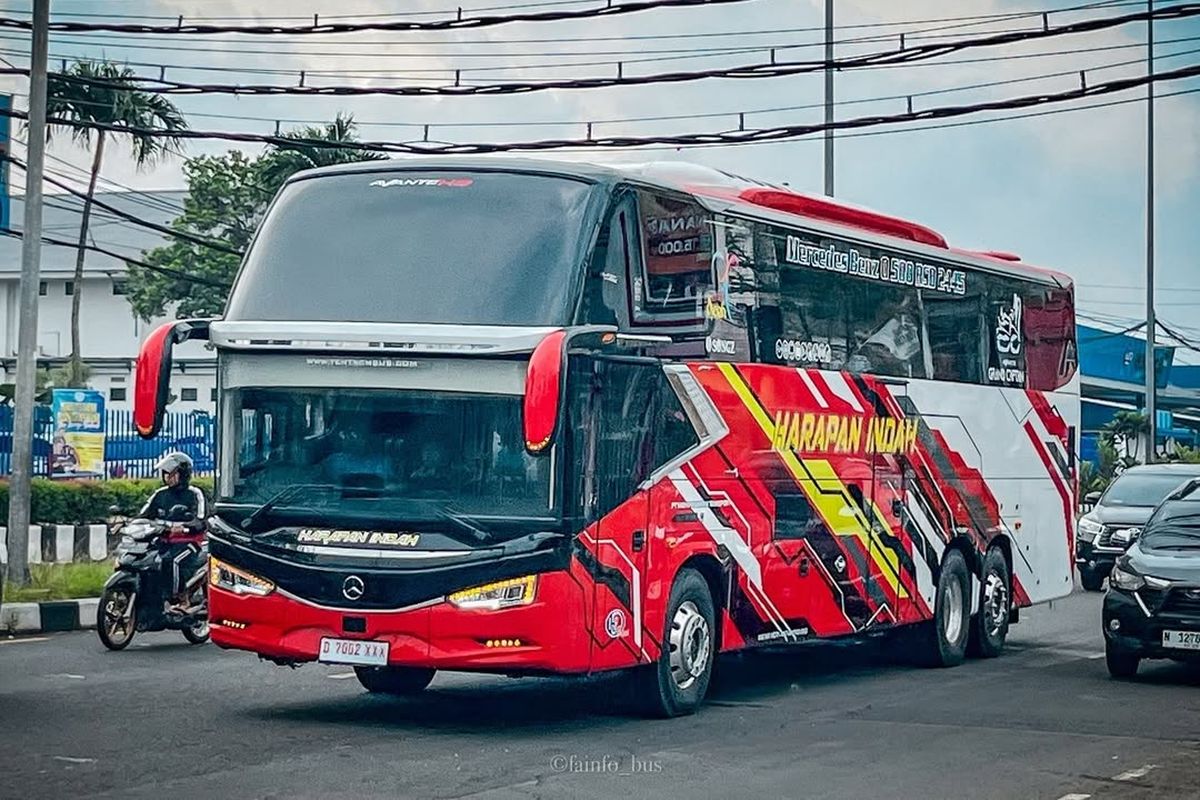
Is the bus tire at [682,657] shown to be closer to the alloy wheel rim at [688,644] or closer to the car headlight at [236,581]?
the alloy wheel rim at [688,644]

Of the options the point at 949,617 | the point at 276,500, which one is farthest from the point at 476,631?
the point at 949,617

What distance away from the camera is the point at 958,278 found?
56.0 ft

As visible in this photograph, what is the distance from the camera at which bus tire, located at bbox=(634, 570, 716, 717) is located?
1222 cm

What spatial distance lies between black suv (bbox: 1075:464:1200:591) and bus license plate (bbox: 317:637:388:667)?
16148mm

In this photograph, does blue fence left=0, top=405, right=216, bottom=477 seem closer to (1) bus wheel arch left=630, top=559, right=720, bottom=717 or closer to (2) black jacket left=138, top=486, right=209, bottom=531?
(2) black jacket left=138, top=486, right=209, bottom=531

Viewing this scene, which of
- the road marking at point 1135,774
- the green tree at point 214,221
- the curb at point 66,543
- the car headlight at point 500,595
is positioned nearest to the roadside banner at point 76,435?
the curb at point 66,543

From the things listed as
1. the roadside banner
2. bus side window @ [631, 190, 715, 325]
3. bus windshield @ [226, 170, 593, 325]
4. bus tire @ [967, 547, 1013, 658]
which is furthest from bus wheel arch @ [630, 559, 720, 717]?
the roadside banner

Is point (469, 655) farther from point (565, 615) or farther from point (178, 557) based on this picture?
point (178, 557)

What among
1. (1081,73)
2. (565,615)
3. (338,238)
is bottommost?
(565,615)

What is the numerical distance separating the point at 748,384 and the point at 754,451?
51 cm

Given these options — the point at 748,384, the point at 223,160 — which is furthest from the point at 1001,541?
the point at 223,160

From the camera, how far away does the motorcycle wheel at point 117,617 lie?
51.2 ft

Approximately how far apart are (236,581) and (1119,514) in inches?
660

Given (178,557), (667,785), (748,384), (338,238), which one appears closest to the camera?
(667,785)
